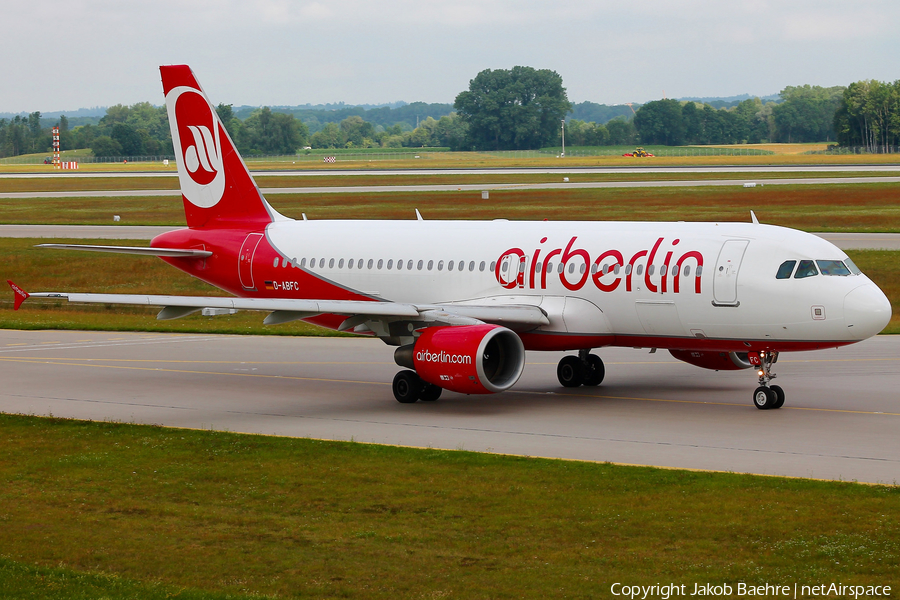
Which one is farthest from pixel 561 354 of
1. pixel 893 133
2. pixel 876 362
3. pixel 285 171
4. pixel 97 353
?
pixel 893 133

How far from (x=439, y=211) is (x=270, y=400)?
56.9 meters

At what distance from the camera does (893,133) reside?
19425 cm

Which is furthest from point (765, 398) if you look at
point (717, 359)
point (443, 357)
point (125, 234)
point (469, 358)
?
point (125, 234)

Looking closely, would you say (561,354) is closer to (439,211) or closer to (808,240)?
(808,240)

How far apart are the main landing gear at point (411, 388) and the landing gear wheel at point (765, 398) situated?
24.7 ft

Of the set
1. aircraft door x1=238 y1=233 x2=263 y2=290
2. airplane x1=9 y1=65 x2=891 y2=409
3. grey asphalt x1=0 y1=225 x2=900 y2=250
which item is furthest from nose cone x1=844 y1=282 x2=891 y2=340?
grey asphalt x1=0 y1=225 x2=900 y2=250

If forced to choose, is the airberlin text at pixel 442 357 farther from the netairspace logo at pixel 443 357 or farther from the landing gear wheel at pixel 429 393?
the landing gear wheel at pixel 429 393

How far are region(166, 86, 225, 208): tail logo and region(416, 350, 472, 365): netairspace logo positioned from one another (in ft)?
37.4

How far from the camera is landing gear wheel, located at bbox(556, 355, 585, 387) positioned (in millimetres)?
29938

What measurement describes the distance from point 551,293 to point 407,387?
13.8ft

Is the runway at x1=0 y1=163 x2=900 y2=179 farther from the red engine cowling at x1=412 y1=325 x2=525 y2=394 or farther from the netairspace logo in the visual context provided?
the netairspace logo

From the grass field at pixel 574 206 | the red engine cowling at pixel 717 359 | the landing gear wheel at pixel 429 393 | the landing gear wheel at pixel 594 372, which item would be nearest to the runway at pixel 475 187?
the grass field at pixel 574 206

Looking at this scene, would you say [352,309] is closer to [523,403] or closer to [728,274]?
[523,403]

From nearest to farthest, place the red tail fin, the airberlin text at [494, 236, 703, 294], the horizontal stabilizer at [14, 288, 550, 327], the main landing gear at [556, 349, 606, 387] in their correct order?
the airberlin text at [494, 236, 703, 294] < the horizontal stabilizer at [14, 288, 550, 327] < the main landing gear at [556, 349, 606, 387] < the red tail fin
